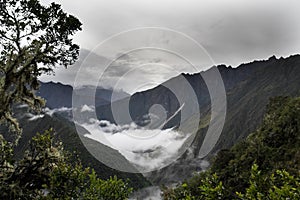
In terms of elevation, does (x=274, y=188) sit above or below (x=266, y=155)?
above

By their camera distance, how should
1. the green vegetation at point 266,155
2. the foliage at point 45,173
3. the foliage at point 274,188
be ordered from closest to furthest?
1. the foliage at point 274,188
2. the foliage at point 45,173
3. the green vegetation at point 266,155

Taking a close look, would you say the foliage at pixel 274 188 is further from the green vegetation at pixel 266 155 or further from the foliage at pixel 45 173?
the green vegetation at pixel 266 155

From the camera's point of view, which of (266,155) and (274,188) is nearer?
(274,188)

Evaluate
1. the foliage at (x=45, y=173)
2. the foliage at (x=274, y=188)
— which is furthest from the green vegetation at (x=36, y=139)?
the foliage at (x=274, y=188)

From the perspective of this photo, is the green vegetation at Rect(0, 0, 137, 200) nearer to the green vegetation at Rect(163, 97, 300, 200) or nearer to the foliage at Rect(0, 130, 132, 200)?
the foliage at Rect(0, 130, 132, 200)

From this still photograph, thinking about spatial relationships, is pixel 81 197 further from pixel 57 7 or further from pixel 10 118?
pixel 57 7

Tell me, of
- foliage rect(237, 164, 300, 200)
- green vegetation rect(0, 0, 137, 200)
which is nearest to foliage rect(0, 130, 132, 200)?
green vegetation rect(0, 0, 137, 200)

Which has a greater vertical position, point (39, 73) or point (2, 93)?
point (39, 73)

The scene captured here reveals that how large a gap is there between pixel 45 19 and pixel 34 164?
369 inches

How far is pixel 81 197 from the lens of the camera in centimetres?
1591

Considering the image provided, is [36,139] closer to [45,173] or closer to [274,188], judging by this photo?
[45,173]

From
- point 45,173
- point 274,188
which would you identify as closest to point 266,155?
point 45,173

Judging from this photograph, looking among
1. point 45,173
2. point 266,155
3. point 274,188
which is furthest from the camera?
point 266,155

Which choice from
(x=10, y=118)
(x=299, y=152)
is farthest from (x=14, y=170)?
(x=299, y=152)
